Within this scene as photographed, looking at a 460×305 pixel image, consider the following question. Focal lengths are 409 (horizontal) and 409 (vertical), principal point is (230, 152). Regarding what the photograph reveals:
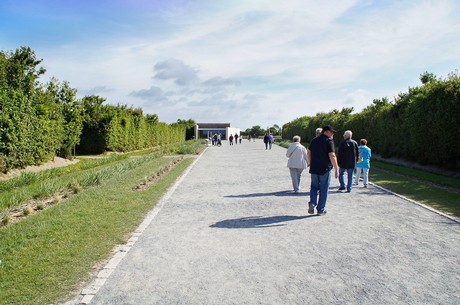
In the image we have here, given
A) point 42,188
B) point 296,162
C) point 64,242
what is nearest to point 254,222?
point 64,242

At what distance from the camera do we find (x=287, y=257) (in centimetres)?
579

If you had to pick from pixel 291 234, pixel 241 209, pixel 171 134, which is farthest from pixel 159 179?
pixel 171 134

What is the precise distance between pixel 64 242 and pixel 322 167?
536 centimetres

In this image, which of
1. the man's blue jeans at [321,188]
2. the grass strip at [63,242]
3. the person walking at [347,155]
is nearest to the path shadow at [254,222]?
the man's blue jeans at [321,188]

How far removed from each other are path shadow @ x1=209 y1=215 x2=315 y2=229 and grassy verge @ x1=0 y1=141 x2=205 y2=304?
1764mm

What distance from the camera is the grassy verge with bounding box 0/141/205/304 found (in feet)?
15.3

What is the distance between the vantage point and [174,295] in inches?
175

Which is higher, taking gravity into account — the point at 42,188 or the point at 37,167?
the point at 42,188

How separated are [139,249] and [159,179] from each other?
9.24 meters

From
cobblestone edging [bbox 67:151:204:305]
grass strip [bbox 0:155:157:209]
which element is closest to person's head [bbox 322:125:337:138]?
cobblestone edging [bbox 67:151:204:305]

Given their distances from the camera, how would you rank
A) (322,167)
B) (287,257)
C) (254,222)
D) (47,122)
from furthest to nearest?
(47,122) → (322,167) → (254,222) → (287,257)

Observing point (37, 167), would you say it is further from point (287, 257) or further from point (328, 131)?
point (287, 257)

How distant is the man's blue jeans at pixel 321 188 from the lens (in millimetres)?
8844

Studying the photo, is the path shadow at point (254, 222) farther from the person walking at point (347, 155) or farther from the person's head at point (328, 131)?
the person walking at point (347, 155)
